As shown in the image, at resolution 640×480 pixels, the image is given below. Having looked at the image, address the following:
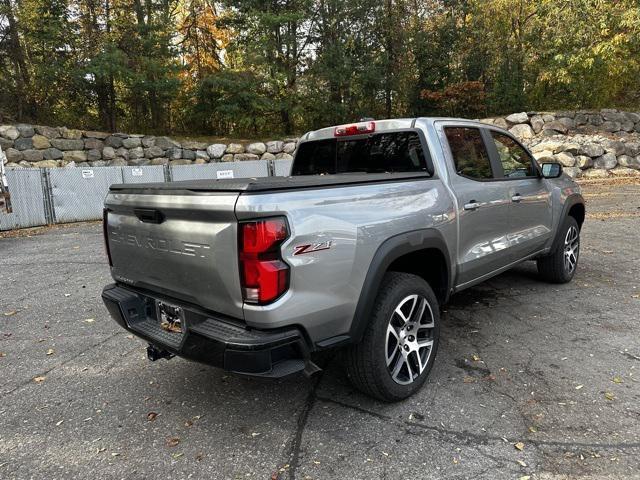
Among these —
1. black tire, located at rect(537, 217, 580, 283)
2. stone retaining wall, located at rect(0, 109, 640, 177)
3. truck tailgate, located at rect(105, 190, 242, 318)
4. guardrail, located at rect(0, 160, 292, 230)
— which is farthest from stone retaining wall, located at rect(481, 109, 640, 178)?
truck tailgate, located at rect(105, 190, 242, 318)

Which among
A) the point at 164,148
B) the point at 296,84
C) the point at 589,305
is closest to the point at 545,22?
the point at 296,84

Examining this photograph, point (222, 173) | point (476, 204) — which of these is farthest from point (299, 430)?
point (222, 173)

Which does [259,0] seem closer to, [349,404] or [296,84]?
[296,84]

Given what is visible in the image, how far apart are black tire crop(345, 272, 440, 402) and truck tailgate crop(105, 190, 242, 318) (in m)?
0.85

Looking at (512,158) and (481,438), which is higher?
(512,158)

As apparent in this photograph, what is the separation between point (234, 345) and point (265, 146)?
14.6 m

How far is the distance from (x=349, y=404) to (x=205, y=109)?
14.9 meters

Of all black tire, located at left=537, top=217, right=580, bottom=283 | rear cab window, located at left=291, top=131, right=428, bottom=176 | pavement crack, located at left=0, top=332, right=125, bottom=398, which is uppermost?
rear cab window, located at left=291, top=131, right=428, bottom=176

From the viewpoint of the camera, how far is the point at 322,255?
7.83 feet

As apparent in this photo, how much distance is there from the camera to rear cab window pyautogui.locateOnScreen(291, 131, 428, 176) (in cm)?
358

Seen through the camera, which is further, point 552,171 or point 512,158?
point 552,171

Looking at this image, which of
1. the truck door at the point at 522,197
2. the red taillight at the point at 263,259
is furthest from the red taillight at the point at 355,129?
the red taillight at the point at 263,259

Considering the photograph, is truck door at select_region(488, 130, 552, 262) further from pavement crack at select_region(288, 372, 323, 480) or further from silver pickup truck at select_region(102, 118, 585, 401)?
pavement crack at select_region(288, 372, 323, 480)

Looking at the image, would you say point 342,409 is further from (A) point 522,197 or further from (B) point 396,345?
(A) point 522,197
